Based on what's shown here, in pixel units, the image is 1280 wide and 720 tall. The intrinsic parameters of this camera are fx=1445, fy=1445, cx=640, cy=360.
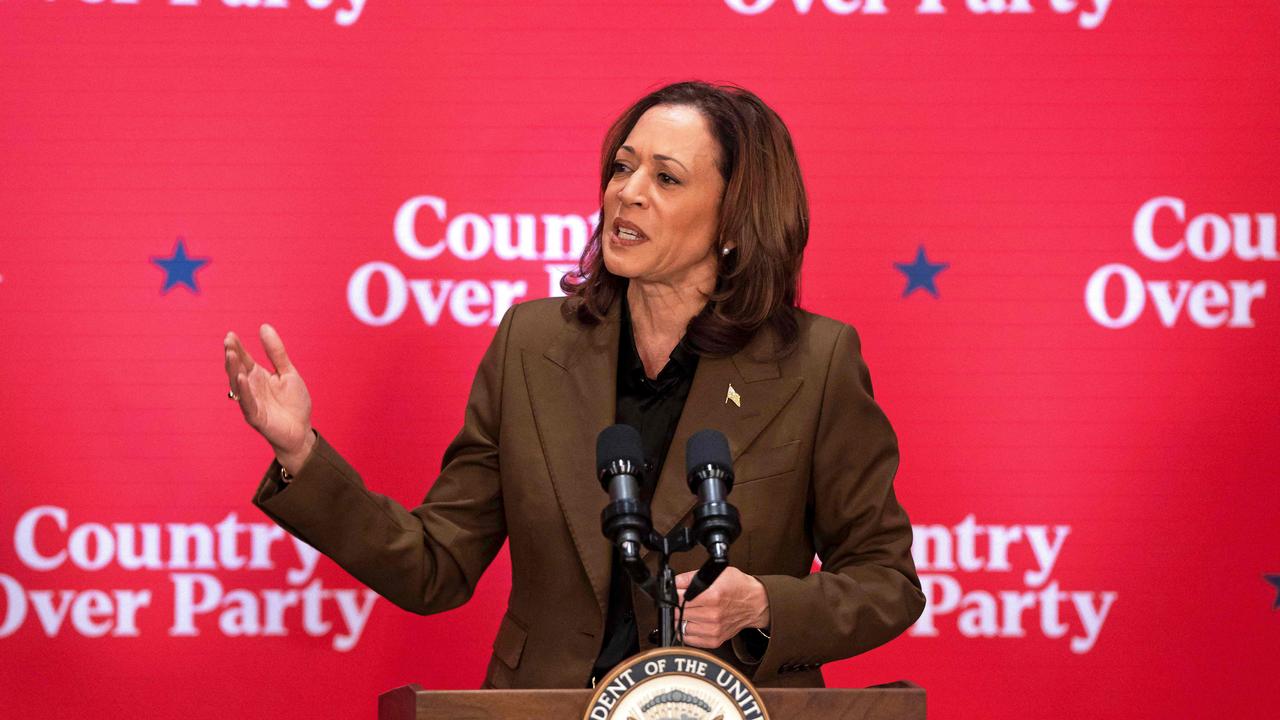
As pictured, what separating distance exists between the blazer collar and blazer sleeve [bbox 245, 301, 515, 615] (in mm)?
104

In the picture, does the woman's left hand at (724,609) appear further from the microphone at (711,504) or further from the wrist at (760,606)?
the microphone at (711,504)

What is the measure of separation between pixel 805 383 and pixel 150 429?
144 centimetres

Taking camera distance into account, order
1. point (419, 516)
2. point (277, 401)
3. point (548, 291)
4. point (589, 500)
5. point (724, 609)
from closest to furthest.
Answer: point (724, 609), point (277, 401), point (589, 500), point (419, 516), point (548, 291)

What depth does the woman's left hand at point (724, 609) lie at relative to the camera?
5.71ft

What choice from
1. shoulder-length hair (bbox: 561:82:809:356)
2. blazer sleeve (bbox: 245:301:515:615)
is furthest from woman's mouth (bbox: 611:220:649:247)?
blazer sleeve (bbox: 245:301:515:615)

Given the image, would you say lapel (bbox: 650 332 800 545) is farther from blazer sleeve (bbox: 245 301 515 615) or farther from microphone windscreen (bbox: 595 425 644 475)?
microphone windscreen (bbox: 595 425 644 475)

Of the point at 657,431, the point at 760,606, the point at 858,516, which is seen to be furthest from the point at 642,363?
the point at 760,606

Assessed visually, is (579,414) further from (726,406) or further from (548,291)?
(548,291)

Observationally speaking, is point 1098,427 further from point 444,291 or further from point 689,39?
point 444,291

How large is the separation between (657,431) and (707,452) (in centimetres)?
64

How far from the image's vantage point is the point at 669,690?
1439 millimetres

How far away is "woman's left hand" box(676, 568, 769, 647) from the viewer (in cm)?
174

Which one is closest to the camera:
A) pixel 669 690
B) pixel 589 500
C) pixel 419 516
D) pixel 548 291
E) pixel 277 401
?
pixel 669 690

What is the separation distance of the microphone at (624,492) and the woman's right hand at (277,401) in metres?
0.55
